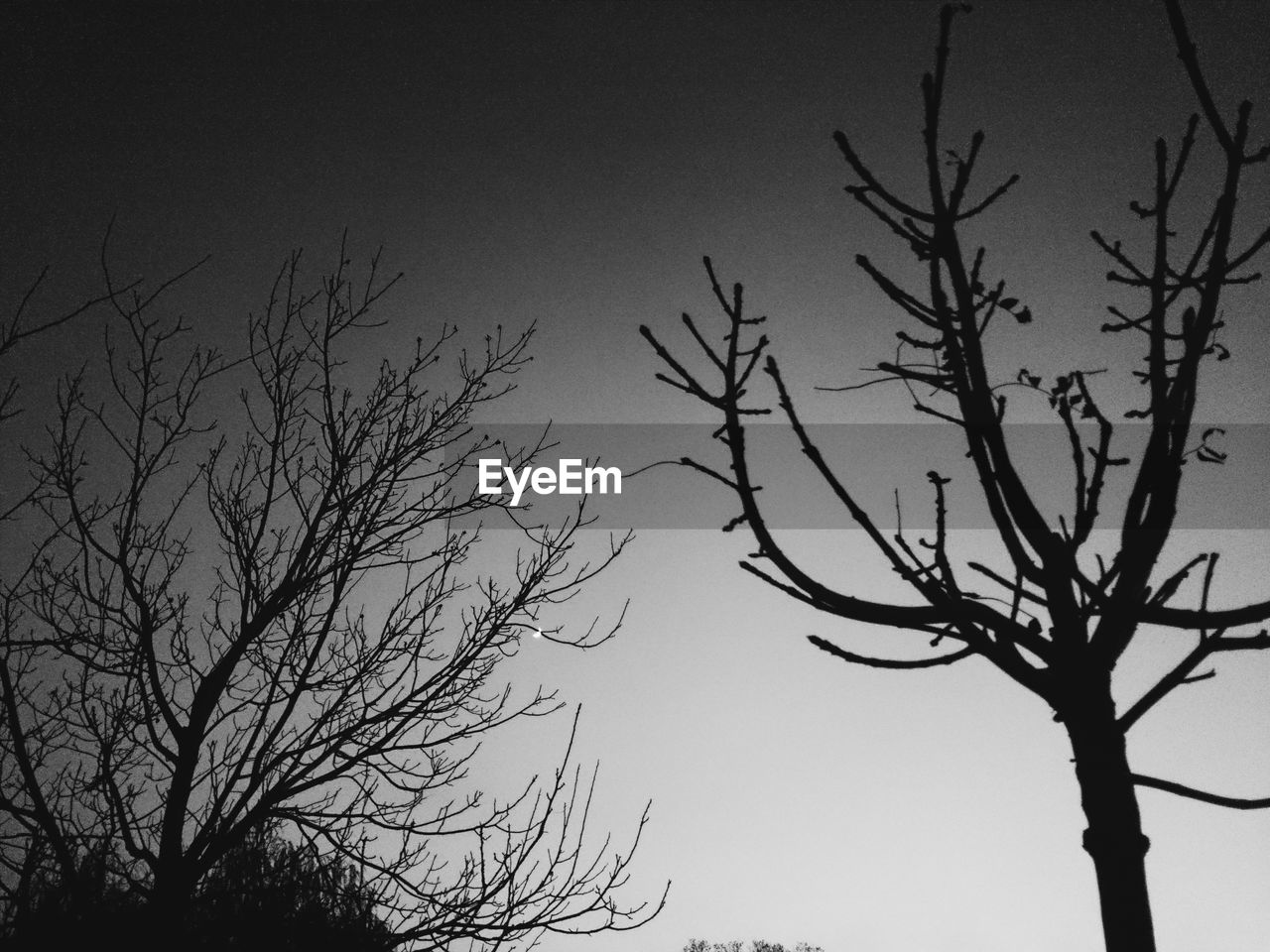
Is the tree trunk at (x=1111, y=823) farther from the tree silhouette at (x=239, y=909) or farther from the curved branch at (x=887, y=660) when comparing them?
the tree silhouette at (x=239, y=909)

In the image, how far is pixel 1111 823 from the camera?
1.34 m

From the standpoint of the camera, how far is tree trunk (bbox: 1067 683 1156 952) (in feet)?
4.19

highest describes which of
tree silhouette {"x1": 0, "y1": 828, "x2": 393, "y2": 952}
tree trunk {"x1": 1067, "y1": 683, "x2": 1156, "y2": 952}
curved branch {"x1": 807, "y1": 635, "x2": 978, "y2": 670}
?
curved branch {"x1": 807, "y1": 635, "x2": 978, "y2": 670}

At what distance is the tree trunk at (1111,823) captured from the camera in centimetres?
128

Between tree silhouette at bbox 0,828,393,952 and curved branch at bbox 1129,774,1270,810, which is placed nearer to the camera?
curved branch at bbox 1129,774,1270,810

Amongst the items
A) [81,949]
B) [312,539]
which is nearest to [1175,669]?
[312,539]

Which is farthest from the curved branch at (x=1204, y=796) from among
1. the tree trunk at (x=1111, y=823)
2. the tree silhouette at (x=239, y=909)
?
the tree silhouette at (x=239, y=909)

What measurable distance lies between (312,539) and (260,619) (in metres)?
0.54

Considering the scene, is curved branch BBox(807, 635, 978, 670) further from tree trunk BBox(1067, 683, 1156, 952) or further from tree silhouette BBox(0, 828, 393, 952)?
tree silhouette BBox(0, 828, 393, 952)

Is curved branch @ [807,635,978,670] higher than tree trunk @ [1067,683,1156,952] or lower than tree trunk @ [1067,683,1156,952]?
higher

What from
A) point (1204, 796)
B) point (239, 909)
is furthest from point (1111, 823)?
point (239, 909)

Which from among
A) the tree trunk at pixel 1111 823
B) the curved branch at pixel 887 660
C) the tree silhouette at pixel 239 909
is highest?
the curved branch at pixel 887 660

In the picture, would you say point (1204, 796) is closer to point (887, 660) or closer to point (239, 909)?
point (887, 660)

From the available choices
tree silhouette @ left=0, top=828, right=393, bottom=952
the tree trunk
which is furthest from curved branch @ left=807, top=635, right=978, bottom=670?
tree silhouette @ left=0, top=828, right=393, bottom=952
